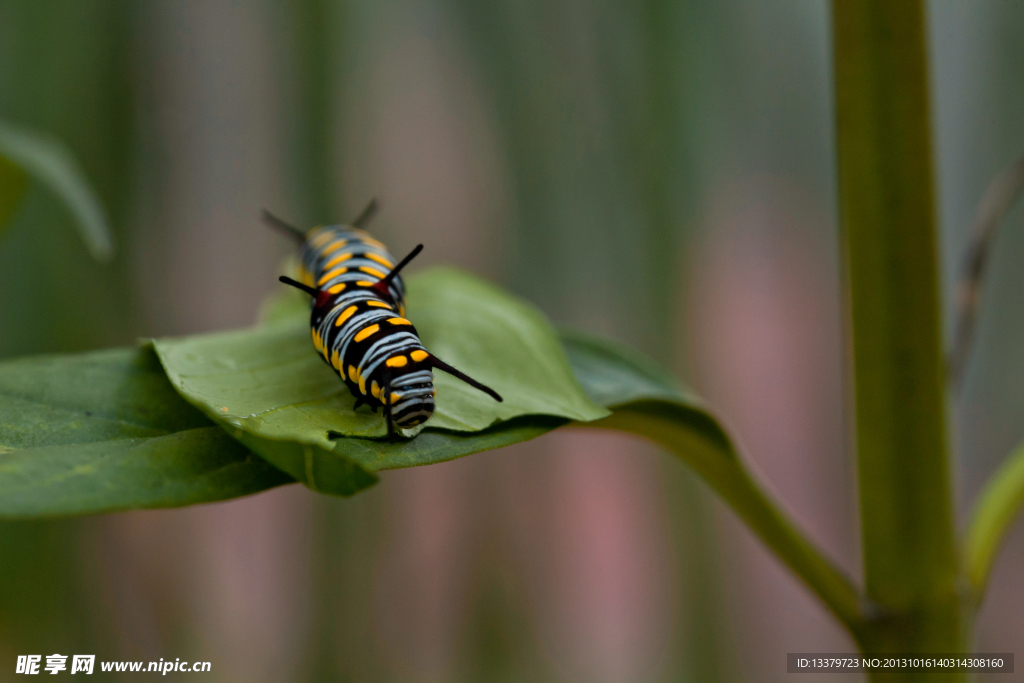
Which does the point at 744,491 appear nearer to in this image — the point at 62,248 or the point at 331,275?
the point at 331,275

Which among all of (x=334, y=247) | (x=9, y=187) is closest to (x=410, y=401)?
(x=334, y=247)

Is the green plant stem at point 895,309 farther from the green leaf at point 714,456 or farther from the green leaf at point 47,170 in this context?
the green leaf at point 47,170

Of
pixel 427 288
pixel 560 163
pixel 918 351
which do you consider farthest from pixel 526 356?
pixel 560 163

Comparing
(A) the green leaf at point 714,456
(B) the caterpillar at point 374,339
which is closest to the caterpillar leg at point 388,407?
(B) the caterpillar at point 374,339

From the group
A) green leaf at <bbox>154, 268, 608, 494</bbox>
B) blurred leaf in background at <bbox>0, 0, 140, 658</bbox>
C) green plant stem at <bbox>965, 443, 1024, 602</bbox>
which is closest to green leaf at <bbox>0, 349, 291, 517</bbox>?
green leaf at <bbox>154, 268, 608, 494</bbox>

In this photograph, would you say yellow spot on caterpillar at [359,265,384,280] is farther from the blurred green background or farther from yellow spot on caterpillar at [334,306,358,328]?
the blurred green background
